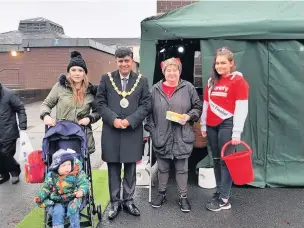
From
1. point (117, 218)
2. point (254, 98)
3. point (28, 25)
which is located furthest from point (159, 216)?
point (28, 25)

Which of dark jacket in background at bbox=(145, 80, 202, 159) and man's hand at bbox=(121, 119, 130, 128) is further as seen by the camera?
dark jacket in background at bbox=(145, 80, 202, 159)

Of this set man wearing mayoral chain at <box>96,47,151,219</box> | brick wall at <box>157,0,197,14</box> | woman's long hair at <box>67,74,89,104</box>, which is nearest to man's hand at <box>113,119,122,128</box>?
man wearing mayoral chain at <box>96,47,151,219</box>

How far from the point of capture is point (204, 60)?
15.5ft

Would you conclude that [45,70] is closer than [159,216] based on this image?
No

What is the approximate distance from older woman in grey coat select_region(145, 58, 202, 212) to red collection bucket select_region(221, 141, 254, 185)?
19.1 inches

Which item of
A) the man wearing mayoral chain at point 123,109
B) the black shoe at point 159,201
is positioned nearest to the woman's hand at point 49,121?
the man wearing mayoral chain at point 123,109

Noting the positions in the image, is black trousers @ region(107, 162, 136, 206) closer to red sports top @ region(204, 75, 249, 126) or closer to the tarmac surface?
the tarmac surface

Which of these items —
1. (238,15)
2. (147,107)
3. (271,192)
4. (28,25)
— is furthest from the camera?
(28,25)

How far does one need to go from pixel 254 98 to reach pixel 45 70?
18485mm

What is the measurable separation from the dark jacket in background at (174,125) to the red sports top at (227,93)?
21cm

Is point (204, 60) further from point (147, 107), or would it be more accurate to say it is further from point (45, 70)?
point (45, 70)

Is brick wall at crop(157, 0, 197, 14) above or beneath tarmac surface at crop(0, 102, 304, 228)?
above

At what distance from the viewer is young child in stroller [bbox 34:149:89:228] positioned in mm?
3236

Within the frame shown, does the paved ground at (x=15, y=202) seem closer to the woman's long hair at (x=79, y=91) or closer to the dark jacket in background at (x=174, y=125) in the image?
the woman's long hair at (x=79, y=91)
